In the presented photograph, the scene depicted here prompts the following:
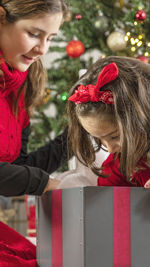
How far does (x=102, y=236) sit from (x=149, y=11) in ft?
5.89

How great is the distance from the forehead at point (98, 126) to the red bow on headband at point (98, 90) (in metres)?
0.05

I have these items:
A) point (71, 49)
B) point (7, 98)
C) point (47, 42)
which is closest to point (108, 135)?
point (47, 42)

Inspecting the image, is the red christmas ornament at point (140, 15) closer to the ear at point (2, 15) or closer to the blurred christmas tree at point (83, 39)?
the blurred christmas tree at point (83, 39)

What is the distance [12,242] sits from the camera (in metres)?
1.18

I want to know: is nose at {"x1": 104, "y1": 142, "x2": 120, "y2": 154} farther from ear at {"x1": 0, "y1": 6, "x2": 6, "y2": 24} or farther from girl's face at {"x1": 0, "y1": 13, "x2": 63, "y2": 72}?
ear at {"x1": 0, "y1": 6, "x2": 6, "y2": 24}

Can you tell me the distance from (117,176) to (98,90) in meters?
0.29

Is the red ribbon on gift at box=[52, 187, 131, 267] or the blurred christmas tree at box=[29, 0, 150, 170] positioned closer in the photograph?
the red ribbon on gift at box=[52, 187, 131, 267]

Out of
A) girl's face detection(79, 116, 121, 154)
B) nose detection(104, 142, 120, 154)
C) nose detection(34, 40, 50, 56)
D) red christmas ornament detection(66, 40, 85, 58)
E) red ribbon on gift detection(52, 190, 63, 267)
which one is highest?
red christmas ornament detection(66, 40, 85, 58)

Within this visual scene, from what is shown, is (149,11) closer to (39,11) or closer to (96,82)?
(39,11)

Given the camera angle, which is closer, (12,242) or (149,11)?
(12,242)

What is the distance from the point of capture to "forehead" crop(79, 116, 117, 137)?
0.98 m

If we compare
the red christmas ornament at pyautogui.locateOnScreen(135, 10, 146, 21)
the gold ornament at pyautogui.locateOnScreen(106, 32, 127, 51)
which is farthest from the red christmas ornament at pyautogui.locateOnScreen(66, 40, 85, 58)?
the red christmas ornament at pyautogui.locateOnScreen(135, 10, 146, 21)

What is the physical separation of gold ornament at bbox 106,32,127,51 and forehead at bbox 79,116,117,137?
1.34 meters

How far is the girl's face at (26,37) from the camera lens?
118 centimetres
